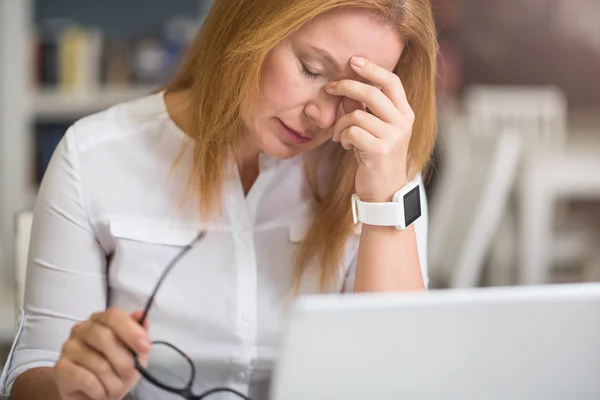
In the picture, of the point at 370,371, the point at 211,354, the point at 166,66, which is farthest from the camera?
the point at 166,66

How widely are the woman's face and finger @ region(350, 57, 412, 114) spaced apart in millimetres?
14

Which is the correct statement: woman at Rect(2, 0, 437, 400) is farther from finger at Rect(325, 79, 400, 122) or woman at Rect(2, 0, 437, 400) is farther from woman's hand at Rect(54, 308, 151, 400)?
woman's hand at Rect(54, 308, 151, 400)

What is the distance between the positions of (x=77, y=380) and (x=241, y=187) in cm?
48

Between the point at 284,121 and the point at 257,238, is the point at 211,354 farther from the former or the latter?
the point at 284,121

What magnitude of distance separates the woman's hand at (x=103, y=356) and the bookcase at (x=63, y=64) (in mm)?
2268

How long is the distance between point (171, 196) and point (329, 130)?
25 centimetres

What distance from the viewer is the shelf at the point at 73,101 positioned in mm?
3145

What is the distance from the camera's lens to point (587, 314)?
0.64 meters

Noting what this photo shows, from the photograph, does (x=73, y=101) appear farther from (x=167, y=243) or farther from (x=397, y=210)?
(x=397, y=210)

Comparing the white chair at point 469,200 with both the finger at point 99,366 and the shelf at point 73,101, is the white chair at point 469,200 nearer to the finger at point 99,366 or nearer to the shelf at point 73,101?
the shelf at point 73,101

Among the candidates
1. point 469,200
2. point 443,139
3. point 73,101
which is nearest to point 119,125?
point 469,200

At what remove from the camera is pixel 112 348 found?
2.43 ft

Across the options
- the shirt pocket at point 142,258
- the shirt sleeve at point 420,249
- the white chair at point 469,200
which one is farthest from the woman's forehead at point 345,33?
the white chair at point 469,200

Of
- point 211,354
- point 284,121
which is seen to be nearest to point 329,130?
point 284,121
